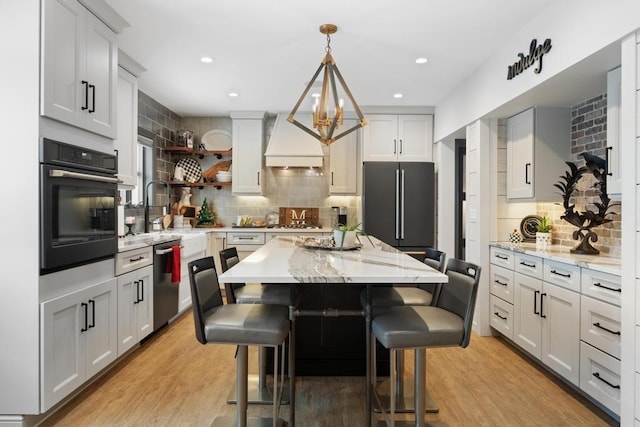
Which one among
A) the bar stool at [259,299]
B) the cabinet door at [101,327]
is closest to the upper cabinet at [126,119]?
the cabinet door at [101,327]

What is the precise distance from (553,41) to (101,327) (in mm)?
3568

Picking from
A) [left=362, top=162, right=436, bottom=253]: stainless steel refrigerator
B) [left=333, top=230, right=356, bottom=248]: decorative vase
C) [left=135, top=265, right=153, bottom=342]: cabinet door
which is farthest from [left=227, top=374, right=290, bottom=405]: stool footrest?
[left=362, top=162, right=436, bottom=253]: stainless steel refrigerator

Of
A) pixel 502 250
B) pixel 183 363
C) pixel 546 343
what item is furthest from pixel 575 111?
pixel 183 363

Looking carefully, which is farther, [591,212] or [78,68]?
[591,212]

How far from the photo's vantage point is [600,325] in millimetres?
2279

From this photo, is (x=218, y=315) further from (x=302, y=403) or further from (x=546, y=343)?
(x=546, y=343)

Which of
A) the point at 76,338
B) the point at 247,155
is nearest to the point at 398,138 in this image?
the point at 247,155

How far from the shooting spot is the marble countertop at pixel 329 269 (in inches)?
64.6

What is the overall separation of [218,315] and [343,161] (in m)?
3.96

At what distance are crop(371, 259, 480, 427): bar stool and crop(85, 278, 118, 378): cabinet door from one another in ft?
5.96

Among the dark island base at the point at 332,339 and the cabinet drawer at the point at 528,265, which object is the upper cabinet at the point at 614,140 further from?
the dark island base at the point at 332,339

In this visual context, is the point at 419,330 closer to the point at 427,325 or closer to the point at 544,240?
the point at 427,325

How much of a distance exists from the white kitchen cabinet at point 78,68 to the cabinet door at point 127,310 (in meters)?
1.08

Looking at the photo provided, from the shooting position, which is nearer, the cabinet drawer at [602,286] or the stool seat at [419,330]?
the stool seat at [419,330]
